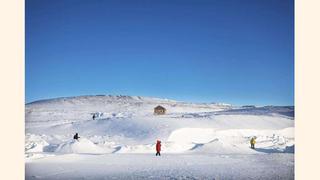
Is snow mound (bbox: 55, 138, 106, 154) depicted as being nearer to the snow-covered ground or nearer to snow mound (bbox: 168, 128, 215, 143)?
the snow-covered ground

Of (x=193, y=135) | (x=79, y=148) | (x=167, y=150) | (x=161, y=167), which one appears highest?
(x=161, y=167)

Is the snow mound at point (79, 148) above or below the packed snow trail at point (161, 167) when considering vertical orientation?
below

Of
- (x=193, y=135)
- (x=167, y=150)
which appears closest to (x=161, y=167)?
(x=167, y=150)

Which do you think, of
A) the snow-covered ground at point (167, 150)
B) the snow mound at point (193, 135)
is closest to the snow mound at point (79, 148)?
the snow-covered ground at point (167, 150)

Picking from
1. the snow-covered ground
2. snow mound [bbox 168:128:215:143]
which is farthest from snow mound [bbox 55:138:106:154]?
snow mound [bbox 168:128:215:143]

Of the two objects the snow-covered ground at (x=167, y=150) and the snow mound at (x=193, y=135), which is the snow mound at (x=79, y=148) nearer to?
the snow-covered ground at (x=167, y=150)

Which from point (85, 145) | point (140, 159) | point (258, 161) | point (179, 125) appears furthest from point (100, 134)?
point (258, 161)

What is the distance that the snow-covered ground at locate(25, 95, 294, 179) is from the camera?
12828mm

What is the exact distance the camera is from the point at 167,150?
20906 millimetres

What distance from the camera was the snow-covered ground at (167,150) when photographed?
1283 centimetres

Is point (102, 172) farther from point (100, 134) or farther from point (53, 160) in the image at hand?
point (100, 134)

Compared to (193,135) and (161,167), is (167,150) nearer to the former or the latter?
(161,167)

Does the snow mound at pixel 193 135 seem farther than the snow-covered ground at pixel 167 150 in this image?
Yes
